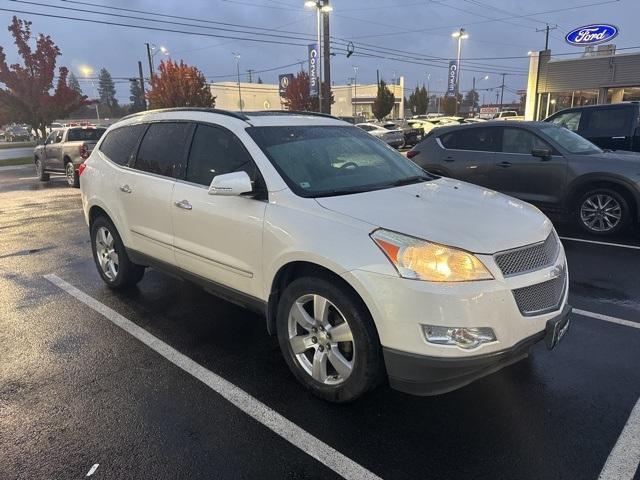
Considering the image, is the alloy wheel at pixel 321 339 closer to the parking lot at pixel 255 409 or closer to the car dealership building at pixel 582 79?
the parking lot at pixel 255 409

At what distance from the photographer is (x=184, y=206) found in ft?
13.0

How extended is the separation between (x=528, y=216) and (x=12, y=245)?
295 inches

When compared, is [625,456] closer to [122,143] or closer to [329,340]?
[329,340]

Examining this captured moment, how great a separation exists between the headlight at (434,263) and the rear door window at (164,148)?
230 centimetres

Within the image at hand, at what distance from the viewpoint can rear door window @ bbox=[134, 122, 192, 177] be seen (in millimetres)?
4191

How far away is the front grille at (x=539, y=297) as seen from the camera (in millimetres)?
2736

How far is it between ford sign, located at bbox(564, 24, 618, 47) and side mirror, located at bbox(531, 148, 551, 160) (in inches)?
1104

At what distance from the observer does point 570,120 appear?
10.1 metres

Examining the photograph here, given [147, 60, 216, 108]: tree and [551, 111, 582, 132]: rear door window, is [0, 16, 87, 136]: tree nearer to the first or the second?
[147, 60, 216, 108]: tree

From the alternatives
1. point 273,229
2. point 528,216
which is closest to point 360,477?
point 273,229

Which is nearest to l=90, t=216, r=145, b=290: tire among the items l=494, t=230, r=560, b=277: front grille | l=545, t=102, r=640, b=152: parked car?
l=494, t=230, r=560, b=277: front grille

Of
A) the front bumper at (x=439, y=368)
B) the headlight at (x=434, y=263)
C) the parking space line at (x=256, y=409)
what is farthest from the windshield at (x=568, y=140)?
the parking space line at (x=256, y=409)

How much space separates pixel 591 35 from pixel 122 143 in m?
33.2

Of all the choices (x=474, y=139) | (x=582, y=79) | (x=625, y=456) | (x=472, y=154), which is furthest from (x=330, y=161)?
(x=582, y=79)
